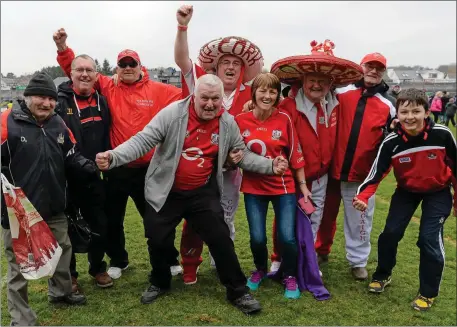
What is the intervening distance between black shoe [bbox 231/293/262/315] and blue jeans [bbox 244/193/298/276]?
21.2 inches

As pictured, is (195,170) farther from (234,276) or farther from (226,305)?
(226,305)

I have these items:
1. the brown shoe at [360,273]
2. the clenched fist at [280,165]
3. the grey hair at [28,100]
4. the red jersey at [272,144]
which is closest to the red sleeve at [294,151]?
the red jersey at [272,144]

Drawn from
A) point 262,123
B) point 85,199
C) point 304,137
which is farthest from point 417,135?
point 85,199

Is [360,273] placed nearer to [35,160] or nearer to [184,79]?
[184,79]

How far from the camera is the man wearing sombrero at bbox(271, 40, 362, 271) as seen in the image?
4.25m

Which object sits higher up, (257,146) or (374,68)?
(374,68)

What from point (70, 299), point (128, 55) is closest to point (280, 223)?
point (70, 299)

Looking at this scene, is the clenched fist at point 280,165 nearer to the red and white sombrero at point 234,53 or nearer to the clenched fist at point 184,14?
the red and white sombrero at point 234,53

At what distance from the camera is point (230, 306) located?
4.05 m

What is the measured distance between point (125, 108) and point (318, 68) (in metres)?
1.94

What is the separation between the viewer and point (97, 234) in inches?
166

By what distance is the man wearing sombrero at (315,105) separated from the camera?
4250mm

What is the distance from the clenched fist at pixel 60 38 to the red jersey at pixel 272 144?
187 cm

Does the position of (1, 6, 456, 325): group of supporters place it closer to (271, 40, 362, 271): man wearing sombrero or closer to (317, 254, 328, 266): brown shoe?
(271, 40, 362, 271): man wearing sombrero
